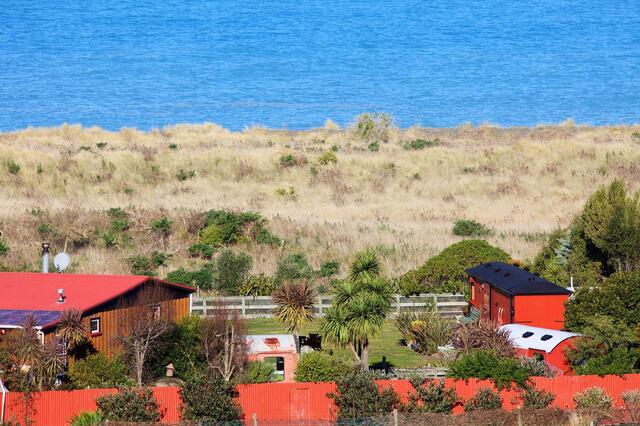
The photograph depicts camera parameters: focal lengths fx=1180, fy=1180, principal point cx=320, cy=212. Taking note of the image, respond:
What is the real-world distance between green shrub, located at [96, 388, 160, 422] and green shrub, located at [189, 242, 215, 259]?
3040cm

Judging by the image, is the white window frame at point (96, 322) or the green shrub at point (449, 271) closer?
the white window frame at point (96, 322)

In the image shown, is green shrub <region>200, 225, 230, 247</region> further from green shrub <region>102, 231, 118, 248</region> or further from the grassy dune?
green shrub <region>102, 231, 118, 248</region>

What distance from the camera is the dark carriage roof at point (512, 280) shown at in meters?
41.5

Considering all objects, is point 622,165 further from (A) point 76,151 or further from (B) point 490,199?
(A) point 76,151

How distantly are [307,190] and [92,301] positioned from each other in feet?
154

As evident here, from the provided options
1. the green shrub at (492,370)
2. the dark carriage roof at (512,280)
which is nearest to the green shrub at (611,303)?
the dark carriage roof at (512,280)

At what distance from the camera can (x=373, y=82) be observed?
638 ft

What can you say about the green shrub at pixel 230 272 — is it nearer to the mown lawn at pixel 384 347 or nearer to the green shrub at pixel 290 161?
the mown lawn at pixel 384 347

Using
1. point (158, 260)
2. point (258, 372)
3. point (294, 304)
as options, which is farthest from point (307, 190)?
point (258, 372)

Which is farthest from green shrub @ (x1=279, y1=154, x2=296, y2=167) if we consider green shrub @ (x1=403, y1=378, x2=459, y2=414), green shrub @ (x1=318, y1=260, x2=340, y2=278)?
green shrub @ (x1=403, y1=378, x2=459, y2=414)

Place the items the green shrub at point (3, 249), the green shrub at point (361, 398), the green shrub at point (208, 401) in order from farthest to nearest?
the green shrub at point (3, 249) < the green shrub at point (361, 398) < the green shrub at point (208, 401)

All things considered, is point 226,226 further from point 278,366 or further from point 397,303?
point 278,366

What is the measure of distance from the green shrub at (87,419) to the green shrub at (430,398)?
7.61 meters

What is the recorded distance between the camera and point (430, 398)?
97.7ft
